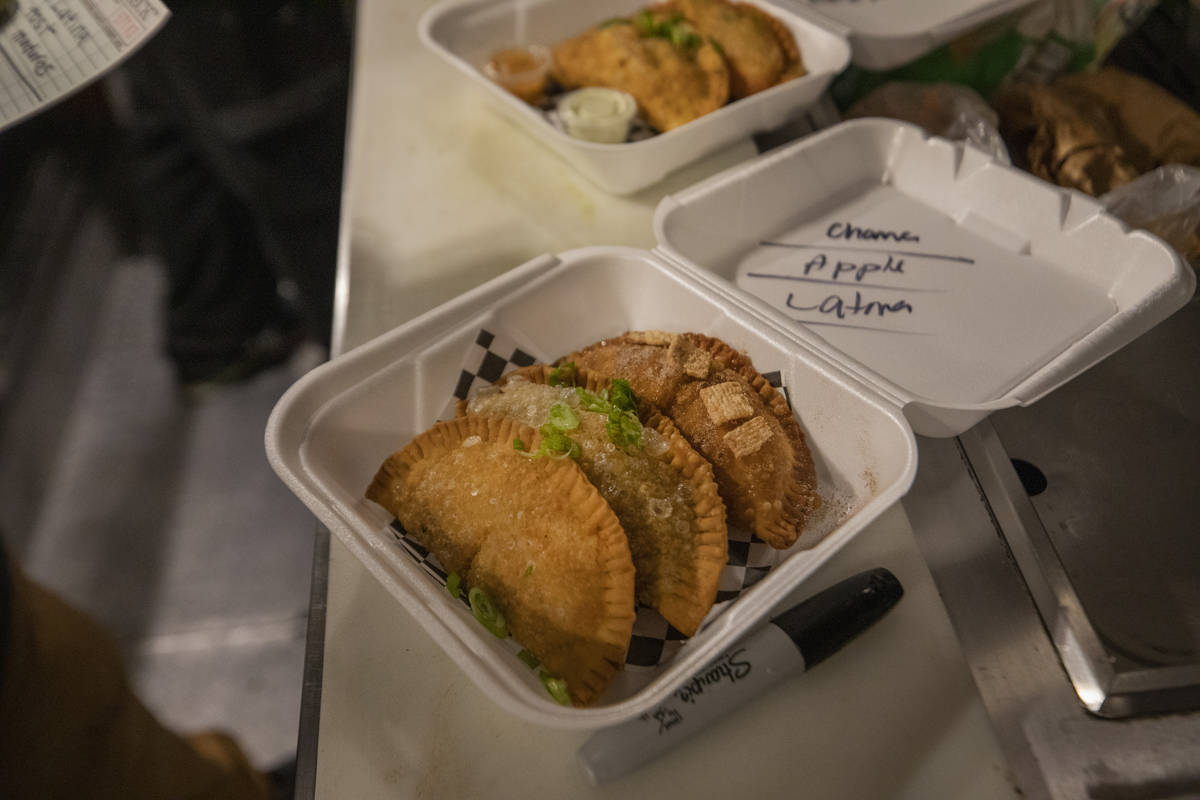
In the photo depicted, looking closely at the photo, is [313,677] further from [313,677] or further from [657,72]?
[657,72]

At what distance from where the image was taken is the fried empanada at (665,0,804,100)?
5.42ft

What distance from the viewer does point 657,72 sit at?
1.60m

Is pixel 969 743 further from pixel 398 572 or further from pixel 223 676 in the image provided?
pixel 223 676

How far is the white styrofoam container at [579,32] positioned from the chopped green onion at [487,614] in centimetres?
90

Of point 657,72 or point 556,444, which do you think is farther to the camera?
point 657,72

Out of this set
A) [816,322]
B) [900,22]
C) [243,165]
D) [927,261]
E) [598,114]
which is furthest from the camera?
[243,165]

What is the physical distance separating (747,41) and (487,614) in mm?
1433

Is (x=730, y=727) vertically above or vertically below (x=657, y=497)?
below

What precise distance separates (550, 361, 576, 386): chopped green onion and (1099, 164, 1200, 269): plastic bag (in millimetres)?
1199

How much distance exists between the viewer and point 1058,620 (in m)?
0.95

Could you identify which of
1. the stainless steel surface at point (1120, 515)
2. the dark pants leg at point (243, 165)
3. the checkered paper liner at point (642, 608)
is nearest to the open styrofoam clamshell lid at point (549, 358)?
the checkered paper liner at point (642, 608)

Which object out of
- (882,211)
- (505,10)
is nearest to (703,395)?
(882,211)

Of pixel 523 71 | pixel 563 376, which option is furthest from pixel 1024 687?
pixel 523 71

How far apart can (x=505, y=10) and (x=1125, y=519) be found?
66.1 inches
